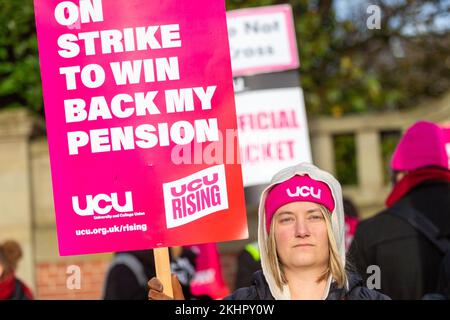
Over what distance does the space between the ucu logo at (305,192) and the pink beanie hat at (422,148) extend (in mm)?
1585

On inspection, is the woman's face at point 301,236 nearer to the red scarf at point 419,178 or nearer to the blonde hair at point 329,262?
the blonde hair at point 329,262

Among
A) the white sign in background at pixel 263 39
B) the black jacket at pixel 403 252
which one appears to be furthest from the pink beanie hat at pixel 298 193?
the white sign in background at pixel 263 39

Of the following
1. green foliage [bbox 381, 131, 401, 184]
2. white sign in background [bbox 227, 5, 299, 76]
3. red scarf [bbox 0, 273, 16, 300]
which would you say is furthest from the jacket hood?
green foliage [bbox 381, 131, 401, 184]

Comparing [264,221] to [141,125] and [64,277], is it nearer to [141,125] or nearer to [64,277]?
[141,125]

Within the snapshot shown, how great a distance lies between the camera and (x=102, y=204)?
3592 mm

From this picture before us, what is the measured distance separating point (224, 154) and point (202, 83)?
0.78 ft

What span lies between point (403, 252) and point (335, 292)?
4.64 ft

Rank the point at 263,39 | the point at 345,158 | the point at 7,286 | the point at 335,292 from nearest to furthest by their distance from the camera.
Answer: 1. the point at 335,292
2. the point at 7,286
3. the point at 263,39
4. the point at 345,158

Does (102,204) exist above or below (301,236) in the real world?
above

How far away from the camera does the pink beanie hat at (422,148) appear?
4812 mm

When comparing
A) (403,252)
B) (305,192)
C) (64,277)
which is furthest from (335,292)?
(64,277)

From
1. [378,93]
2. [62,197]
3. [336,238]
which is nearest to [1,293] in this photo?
[62,197]

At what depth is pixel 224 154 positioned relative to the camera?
3.59 metres
